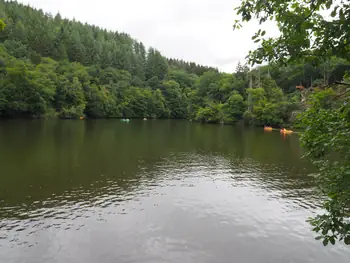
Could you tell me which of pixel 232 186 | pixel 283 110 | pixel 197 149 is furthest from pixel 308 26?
pixel 283 110

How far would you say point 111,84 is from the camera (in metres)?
120

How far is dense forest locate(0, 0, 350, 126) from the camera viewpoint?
7669 cm

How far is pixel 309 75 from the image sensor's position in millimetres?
94375

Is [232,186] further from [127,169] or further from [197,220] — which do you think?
[127,169]

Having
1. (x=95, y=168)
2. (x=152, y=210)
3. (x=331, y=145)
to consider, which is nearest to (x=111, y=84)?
(x=95, y=168)

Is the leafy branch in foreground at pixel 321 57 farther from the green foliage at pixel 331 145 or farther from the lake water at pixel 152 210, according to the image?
the lake water at pixel 152 210

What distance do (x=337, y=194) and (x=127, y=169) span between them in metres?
20.3

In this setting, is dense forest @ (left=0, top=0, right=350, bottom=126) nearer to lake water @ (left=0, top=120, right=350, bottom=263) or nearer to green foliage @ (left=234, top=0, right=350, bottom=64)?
lake water @ (left=0, top=120, right=350, bottom=263)

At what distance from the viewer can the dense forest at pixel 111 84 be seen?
76.7 m

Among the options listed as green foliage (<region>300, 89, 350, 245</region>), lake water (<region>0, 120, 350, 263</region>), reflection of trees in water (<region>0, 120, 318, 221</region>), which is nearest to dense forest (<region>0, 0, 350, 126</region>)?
reflection of trees in water (<region>0, 120, 318, 221</region>)

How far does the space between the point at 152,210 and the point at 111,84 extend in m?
110

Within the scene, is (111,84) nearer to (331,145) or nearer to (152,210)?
(152,210)

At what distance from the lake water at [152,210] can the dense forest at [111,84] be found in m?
44.4

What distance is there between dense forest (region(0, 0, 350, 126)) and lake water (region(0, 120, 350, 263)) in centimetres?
4441
